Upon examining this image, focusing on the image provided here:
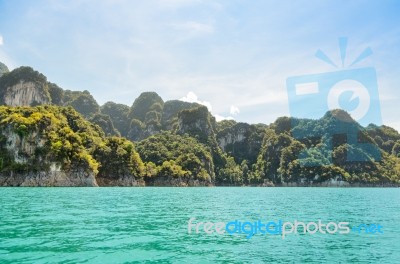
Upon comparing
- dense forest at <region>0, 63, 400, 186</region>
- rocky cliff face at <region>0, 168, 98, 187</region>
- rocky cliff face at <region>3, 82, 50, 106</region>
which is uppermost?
rocky cliff face at <region>3, 82, 50, 106</region>

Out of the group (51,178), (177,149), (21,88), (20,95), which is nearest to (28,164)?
(51,178)

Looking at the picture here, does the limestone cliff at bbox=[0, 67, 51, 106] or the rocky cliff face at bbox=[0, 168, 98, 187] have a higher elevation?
the limestone cliff at bbox=[0, 67, 51, 106]

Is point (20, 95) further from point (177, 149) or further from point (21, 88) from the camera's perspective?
point (177, 149)

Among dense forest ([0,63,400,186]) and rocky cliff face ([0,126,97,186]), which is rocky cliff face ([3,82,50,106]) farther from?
rocky cliff face ([0,126,97,186])

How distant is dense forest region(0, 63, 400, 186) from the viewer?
80375mm

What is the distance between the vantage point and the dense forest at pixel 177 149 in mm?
80375

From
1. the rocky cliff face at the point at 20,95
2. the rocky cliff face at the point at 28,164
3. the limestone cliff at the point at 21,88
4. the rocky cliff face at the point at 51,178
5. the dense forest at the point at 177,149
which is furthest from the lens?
the limestone cliff at the point at 21,88

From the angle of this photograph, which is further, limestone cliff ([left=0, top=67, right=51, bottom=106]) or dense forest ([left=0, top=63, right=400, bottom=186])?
limestone cliff ([left=0, top=67, right=51, bottom=106])

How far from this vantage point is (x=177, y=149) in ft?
468

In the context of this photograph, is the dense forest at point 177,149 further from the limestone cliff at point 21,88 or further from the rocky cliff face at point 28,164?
the limestone cliff at point 21,88

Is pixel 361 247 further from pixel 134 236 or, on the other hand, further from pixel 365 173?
pixel 365 173

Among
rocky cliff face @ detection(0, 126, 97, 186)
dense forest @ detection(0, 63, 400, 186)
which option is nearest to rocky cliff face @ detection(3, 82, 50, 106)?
dense forest @ detection(0, 63, 400, 186)

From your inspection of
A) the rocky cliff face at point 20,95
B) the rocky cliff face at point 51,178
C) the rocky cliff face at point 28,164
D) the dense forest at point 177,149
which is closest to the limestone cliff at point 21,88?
the rocky cliff face at point 20,95

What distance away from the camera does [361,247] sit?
507 inches
